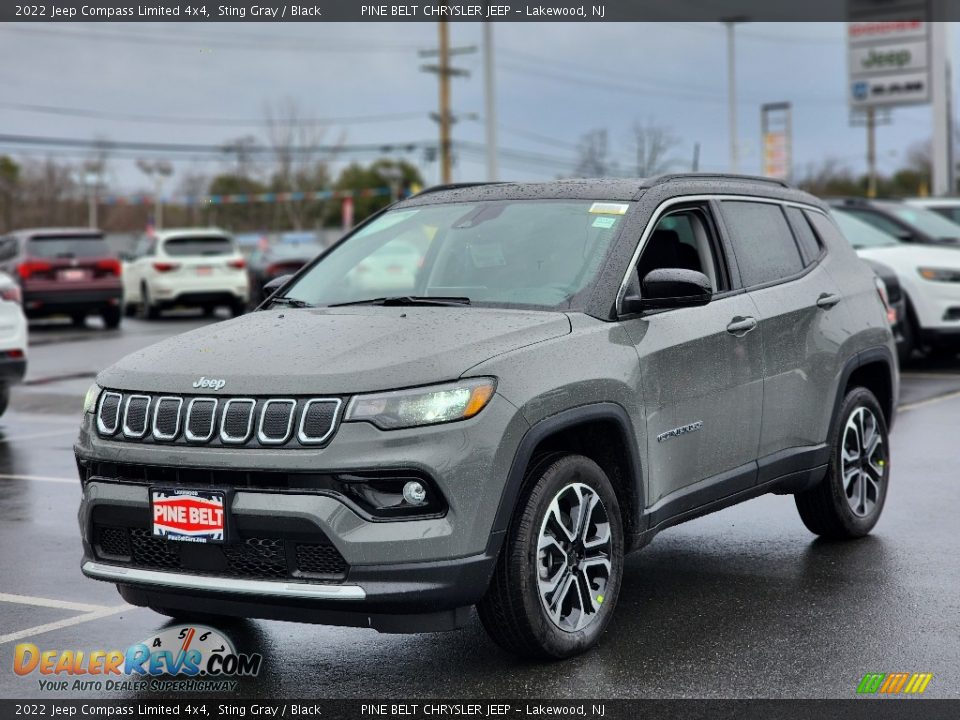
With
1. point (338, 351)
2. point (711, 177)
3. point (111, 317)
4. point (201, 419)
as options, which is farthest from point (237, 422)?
point (111, 317)

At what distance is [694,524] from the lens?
24.6 ft

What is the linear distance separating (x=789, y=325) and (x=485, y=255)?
5.24 feet

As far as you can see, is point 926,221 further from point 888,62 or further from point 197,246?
point 888,62

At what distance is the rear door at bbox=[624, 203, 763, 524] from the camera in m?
5.34

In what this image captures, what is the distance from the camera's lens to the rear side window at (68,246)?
24172 mm

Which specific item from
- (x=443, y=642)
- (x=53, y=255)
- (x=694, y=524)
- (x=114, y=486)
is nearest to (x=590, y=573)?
(x=443, y=642)

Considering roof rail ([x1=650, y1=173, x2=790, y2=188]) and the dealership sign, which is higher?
the dealership sign

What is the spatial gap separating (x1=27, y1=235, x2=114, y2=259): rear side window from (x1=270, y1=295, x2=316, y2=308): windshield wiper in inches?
765

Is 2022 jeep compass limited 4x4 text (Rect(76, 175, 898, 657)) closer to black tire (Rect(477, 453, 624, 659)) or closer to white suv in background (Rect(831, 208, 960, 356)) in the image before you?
black tire (Rect(477, 453, 624, 659))

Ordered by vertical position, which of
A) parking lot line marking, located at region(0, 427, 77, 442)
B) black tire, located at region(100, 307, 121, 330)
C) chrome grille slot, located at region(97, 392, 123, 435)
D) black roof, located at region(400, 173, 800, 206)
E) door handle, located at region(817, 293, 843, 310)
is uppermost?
black roof, located at region(400, 173, 800, 206)

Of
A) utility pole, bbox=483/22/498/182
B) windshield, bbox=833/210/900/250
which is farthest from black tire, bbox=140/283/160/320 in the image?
windshield, bbox=833/210/900/250

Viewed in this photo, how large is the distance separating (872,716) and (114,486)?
2722 mm

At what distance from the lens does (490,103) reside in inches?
1410

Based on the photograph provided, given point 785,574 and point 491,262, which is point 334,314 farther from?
point 785,574
